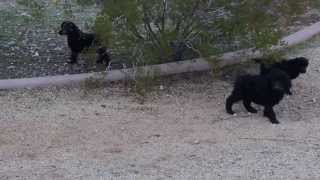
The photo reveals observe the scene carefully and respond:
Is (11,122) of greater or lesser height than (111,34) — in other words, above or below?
below

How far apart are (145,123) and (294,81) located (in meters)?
2.68

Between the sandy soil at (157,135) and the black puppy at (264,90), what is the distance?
0.16 m

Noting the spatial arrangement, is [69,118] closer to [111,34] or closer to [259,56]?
[111,34]

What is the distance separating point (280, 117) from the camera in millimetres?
9055

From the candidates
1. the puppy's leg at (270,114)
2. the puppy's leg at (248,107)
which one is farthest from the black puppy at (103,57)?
the puppy's leg at (270,114)

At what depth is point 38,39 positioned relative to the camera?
12.0 metres

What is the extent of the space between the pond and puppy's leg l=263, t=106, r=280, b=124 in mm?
2711

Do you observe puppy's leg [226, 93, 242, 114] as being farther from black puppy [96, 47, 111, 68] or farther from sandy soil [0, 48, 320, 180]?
black puppy [96, 47, 111, 68]

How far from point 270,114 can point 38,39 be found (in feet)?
14.8

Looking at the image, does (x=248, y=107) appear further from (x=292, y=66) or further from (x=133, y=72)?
(x=133, y=72)

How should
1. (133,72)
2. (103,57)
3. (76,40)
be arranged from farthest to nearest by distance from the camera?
1. (76,40)
2. (103,57)
3. (133,72)

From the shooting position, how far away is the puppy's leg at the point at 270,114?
877 centimetres

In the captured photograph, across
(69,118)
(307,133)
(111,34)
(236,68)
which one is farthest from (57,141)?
(236,68)

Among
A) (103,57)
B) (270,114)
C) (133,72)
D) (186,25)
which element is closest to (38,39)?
(103,57)
